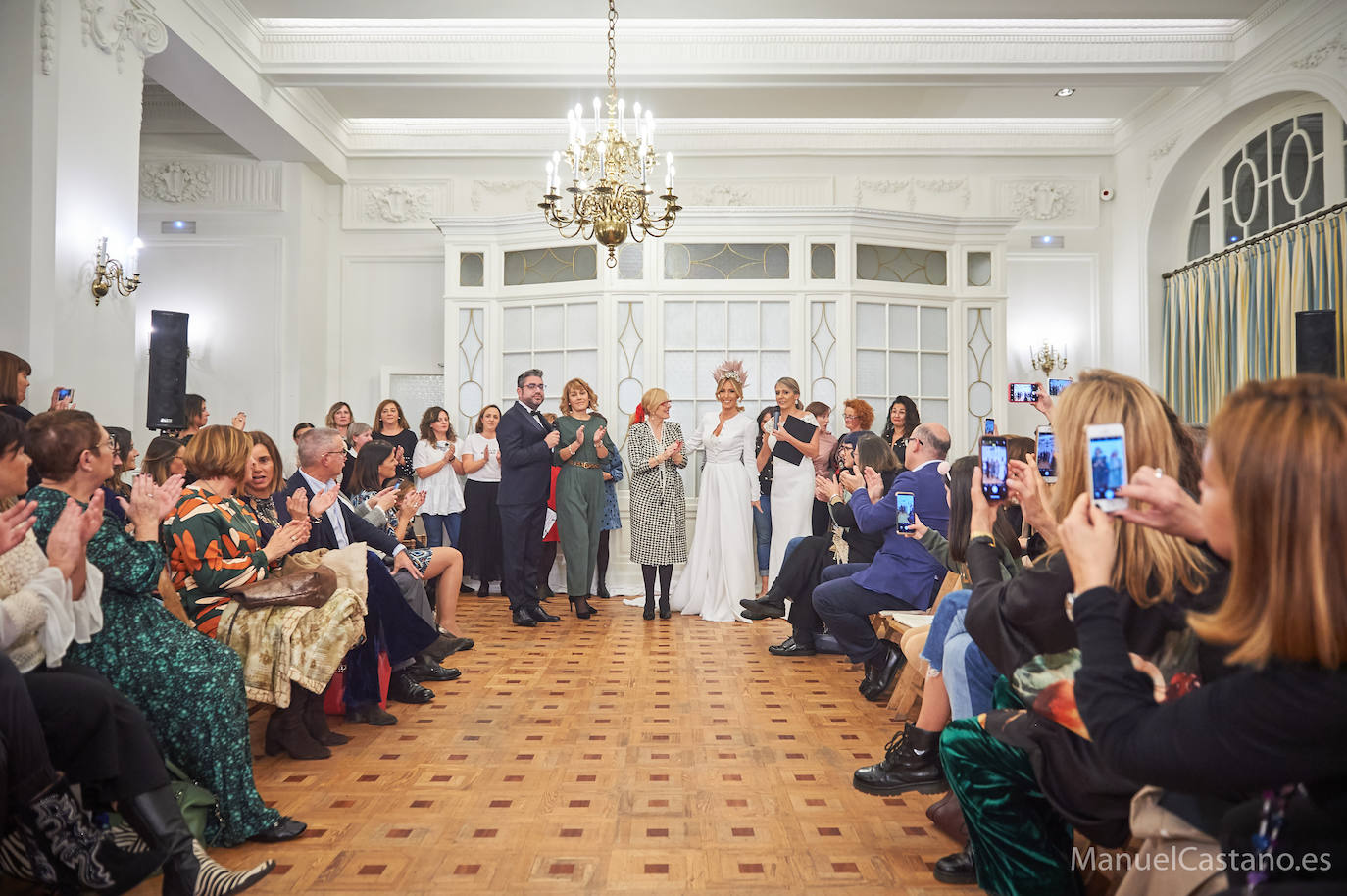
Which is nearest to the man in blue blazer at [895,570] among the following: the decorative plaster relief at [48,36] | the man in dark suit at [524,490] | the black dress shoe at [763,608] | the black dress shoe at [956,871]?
the black dress shoe at [763,608]

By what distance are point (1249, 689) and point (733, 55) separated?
6.68 metres

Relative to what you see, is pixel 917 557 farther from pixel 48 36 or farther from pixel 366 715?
pixel 48 36

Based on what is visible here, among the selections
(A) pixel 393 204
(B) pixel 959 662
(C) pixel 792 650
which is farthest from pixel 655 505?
(A) pixel 393 204

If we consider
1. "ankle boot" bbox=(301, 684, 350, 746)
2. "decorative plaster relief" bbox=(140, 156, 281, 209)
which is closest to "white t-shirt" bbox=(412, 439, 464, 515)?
"decorative plaster relief" bbox=(140, 156, 281, 209)

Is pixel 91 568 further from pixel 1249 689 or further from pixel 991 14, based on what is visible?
pixel 991 14

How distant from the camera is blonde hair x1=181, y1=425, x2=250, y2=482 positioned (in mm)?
3139

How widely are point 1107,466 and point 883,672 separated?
282 centimetres

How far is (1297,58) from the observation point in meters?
6.43

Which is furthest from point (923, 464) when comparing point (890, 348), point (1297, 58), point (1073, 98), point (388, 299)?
point (388, 299)

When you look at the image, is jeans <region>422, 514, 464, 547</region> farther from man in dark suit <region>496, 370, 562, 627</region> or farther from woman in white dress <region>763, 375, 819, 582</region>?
woman in white dress <region>763, 375, 819, 582</region>

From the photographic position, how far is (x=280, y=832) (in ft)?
8.34

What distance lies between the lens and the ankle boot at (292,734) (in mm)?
3303

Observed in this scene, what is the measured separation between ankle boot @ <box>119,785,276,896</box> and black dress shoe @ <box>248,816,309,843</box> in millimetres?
339

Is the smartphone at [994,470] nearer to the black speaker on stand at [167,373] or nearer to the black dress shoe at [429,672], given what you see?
the black dress shoe at [429,672]
